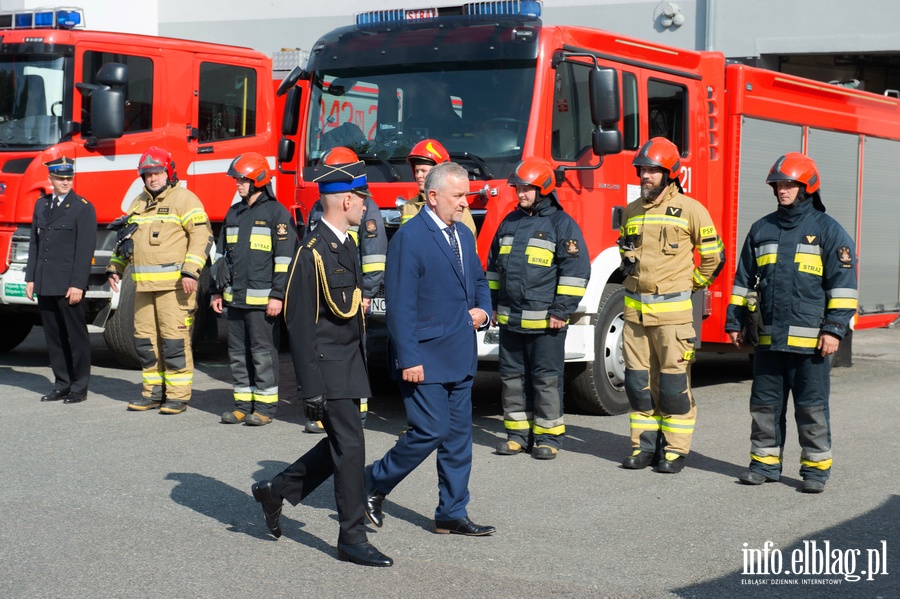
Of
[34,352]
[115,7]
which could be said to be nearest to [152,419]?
[34,352]

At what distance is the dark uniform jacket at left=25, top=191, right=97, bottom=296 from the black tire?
125 centimetres

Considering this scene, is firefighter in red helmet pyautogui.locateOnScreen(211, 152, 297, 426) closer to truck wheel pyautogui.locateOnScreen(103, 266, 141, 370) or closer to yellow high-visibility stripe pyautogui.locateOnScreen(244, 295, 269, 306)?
yellow high-visibility stripe pyautogui.locateOnScreen(244, 295, 269, 306)

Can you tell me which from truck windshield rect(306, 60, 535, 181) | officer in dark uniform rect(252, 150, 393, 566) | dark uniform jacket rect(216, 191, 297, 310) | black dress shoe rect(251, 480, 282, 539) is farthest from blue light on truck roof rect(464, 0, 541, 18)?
black dress shoe rect(251, 480, 282, 539)

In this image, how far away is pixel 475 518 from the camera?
596cm

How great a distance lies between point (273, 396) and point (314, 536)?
3034 millimetres

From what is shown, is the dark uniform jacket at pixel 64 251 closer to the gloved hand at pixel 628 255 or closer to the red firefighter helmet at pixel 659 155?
the gloved hand at pixel 628 255

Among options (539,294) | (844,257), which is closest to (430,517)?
(539,294)

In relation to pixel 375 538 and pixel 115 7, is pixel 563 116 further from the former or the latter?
pixel 115 7

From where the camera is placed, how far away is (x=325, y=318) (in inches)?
207

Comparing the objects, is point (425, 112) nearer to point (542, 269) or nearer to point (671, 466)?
point (542, 269)

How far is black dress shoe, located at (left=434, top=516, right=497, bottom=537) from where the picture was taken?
221 inches

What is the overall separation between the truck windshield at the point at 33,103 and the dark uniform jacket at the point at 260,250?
2.78m

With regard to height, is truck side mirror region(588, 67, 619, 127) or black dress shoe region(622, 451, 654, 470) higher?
truck side mirror region(588, 67, 619, 127)

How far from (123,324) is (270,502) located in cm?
582
